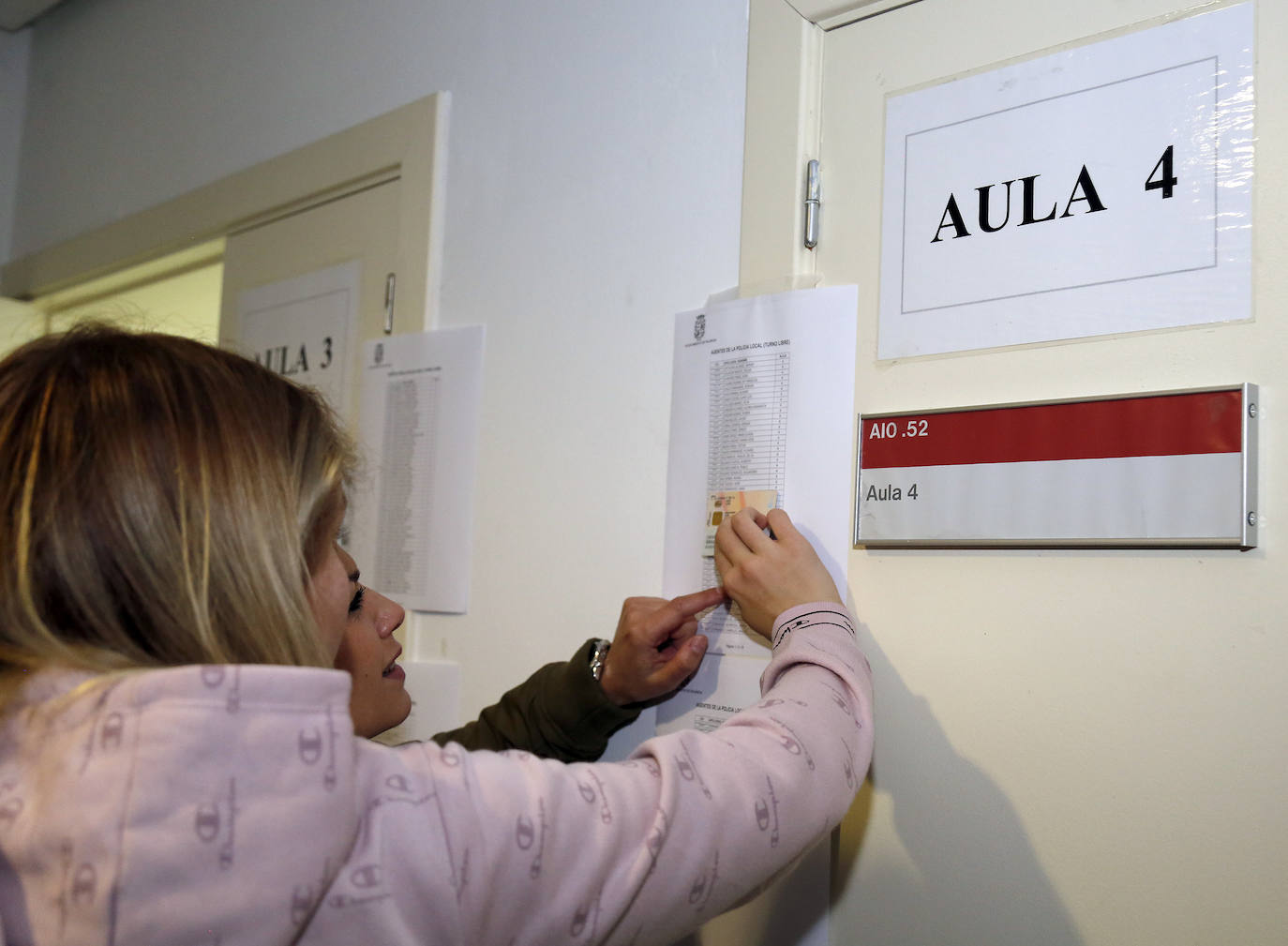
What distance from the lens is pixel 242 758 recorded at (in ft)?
2.02

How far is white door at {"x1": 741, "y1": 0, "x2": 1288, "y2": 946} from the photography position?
86cm

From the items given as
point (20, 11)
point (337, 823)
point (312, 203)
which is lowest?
point (337, 823)

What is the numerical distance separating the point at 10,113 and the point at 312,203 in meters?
1.25

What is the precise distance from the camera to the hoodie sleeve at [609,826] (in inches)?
26.8

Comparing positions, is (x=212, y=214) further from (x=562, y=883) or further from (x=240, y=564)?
(x=562, y=883)

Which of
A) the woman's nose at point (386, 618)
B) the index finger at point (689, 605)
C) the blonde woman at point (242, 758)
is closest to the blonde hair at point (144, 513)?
the blonde woman at point (242, 758)

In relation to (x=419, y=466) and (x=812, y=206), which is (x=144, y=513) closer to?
(x=812, y=206)

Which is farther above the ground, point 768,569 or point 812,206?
point 812,206

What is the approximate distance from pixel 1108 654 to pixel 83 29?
2.43m

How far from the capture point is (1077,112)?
978 mm

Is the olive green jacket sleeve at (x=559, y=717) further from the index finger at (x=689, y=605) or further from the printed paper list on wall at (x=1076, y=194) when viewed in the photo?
the printed paper list on wall at (x=1076, y=194)

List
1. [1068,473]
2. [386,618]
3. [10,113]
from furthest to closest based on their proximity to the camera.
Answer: [10,113] < [386,618] < [1068,473]

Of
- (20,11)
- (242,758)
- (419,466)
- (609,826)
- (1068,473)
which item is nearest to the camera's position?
(242,758)

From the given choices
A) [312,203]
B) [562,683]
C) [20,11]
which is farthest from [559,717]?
[20,11]
